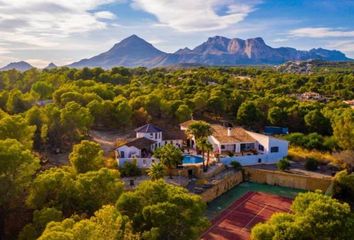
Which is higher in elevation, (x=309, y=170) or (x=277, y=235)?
(x=277, y=235)

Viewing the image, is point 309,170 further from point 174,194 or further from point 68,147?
point 68,147

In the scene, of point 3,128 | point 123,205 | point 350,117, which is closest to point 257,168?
point 350,117

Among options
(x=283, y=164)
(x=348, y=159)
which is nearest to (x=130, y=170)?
(x=283, y=164)

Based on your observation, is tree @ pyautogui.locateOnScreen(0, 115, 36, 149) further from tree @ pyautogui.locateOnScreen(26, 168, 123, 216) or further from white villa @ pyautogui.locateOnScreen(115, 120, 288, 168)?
white villa @ pyautogui.locateOnScreen(115, 120, 288, 168)

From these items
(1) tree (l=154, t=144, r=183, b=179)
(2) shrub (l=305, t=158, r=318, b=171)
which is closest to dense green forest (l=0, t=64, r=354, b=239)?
(2) shrub (l=305, t=158, r=318, b=171)

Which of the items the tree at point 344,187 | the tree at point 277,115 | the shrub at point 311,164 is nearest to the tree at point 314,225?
the tree at point 344,187
